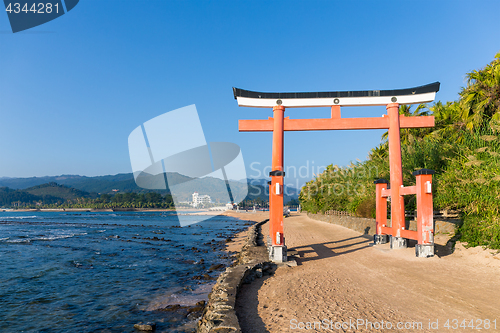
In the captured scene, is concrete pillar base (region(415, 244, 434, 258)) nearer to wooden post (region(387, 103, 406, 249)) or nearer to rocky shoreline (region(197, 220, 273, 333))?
wooden post (region(387, 103, 406, 249))

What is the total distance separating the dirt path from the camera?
4703 millimetres

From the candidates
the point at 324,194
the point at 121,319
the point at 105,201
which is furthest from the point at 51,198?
the point at 121,319

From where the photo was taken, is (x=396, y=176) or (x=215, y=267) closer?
(x=396, y=176)

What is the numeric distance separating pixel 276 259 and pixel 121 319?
4.83 m

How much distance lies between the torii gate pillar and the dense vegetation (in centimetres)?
616

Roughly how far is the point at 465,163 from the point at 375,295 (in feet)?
22.3

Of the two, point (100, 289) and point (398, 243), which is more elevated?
point (398, 243)

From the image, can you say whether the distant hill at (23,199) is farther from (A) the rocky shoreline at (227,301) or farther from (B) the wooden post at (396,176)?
(B) the wooden post at (396,176)

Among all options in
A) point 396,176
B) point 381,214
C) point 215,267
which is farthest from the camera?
point 215,267

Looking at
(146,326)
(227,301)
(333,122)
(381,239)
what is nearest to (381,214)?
(381,239)

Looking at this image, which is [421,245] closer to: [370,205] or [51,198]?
[370,205]

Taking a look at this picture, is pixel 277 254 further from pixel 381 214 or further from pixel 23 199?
pixel 23 199

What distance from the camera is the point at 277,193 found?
9.46 metres

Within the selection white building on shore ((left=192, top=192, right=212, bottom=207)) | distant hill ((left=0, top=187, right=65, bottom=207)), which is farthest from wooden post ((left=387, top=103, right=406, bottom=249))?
distant hill ((left=0, top=187, right=65, bottom=207))
